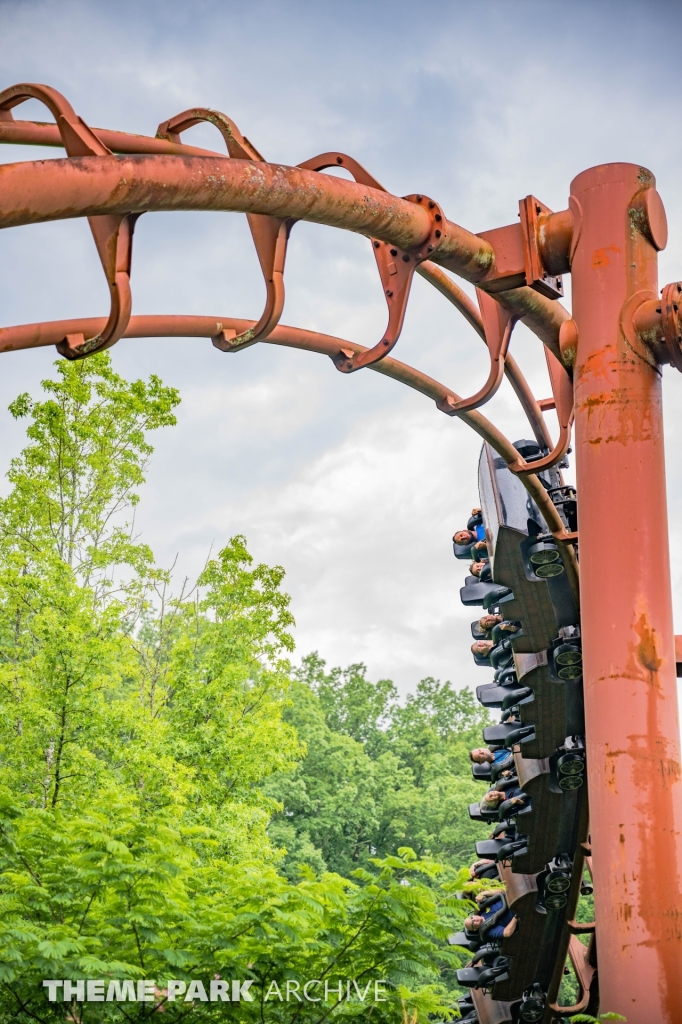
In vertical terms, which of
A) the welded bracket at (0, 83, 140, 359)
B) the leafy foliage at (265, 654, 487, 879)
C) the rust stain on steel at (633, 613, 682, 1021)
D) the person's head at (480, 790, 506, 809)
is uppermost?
the leafy foliage at (265, 654, 487, 879)

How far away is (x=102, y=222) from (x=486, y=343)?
8.46ft

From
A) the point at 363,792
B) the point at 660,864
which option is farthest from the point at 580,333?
the point at 363,792

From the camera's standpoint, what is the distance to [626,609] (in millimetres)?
5285

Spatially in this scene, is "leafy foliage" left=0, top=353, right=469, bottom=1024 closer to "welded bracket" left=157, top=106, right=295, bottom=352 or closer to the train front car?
the train front car

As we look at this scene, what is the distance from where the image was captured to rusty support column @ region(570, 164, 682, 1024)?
498cm

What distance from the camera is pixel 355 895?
26.3 ft

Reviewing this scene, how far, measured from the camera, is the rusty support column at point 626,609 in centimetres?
498

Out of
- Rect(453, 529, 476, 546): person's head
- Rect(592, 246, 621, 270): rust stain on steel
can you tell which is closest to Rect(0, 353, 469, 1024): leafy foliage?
Rect(453, 529, 476, 546): person's head

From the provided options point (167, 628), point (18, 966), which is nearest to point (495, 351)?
point (18, 966)

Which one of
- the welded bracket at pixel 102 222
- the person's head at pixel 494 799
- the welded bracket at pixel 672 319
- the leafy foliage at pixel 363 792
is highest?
the leafy foliage at pixel 363 792

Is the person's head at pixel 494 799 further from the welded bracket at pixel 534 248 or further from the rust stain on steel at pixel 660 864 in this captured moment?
the welded bracket at pixel 534 248

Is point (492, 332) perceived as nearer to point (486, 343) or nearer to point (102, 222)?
point (486, 343)

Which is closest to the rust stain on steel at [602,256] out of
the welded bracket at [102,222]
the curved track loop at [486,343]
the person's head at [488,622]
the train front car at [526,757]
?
the curved track loop at [486,343]

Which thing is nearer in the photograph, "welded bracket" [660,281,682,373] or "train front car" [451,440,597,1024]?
"welded bracket" [660,281,682,373]
